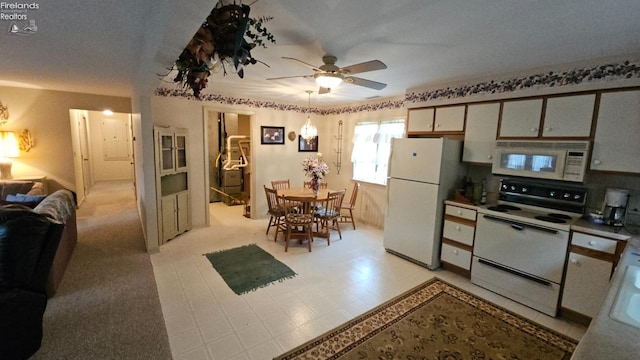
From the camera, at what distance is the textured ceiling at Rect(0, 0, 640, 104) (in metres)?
1.61

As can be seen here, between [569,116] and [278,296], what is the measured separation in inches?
132

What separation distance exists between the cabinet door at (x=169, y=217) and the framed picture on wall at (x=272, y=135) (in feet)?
6.48

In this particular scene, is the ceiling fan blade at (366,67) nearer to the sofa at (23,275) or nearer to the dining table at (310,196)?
the dining table at (310,196)

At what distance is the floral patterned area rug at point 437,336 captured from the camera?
2047mm

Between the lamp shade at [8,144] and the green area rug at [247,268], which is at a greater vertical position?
the lamp shade at [8,144]

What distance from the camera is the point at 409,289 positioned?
2941 mm

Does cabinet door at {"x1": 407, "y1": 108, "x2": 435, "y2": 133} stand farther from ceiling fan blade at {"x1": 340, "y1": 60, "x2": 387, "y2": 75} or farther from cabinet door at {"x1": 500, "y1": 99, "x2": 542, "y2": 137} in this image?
ceiling fan blade at {"x1": 340, "y1": 60, "x2": 387, "y2": 75}

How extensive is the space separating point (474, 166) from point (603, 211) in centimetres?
131

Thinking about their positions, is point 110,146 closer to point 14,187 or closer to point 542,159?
point 14,187

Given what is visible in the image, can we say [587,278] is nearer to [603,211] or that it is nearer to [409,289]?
[603,211]

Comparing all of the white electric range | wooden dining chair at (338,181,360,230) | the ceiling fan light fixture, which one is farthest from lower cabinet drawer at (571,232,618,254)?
wooden dining chair at (338,181,360,230)

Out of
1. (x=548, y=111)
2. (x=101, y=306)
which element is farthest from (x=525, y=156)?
(x=101, y=306)

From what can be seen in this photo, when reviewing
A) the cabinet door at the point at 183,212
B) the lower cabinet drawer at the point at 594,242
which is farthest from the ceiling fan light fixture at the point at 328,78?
the cabinet door at the point at 183,212

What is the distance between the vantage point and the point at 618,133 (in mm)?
2334
